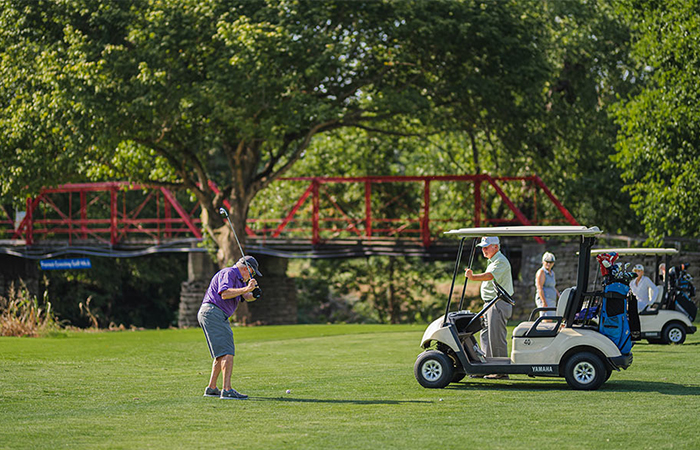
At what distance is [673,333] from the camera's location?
17.1 m

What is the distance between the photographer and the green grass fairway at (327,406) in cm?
794

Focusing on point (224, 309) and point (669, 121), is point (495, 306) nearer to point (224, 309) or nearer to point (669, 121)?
point (224, 309)

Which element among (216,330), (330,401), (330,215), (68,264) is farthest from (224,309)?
(330,215)

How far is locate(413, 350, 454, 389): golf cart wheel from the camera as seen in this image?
11.0 m

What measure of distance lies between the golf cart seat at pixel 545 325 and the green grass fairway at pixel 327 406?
0.63 m

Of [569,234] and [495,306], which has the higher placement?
[569,234]

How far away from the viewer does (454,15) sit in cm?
2600

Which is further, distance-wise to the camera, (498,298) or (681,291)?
(681,291)

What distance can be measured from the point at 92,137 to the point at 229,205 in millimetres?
6362

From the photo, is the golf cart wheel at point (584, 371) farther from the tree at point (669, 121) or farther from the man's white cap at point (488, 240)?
the tree at point (669, 121)

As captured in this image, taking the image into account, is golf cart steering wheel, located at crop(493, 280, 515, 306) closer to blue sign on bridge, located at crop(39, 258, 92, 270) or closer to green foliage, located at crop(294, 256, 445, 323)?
blue sign on bridge, located at crop(39, 258, 92, 270)

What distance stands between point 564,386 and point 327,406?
2947mm

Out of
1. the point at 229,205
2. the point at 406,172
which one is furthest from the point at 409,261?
the point at 229,205

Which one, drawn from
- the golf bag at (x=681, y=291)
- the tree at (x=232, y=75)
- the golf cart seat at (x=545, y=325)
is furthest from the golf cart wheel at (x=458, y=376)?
the tree at (x=232, y=75)
